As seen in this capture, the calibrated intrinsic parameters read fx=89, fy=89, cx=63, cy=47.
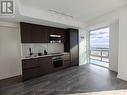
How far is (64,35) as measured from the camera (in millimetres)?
5270

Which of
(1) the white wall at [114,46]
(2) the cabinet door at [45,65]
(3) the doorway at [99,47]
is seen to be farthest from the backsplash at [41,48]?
(1) the white wall at [114,46]

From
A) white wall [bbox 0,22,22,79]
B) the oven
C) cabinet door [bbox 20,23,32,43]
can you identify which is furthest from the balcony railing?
white wall [bbox 0,22,22,79]

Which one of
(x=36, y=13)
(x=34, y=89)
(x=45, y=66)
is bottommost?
(x=34, y=89)

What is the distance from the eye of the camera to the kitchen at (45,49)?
3639mm

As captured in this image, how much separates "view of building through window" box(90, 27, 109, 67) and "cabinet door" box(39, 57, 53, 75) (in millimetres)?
3173

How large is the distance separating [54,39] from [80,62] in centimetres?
237

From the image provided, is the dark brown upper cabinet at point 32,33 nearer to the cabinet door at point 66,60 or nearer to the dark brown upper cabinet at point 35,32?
the dark brown upper cabinet at point 35,32

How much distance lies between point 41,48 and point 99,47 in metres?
3.52

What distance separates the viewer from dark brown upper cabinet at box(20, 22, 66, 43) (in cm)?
367

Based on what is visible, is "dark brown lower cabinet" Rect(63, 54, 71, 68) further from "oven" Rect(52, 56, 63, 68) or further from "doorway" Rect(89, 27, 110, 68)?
"doorway" Rect(89, 27, 110, 68)

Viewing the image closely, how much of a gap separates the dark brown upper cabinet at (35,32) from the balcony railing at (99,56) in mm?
2899

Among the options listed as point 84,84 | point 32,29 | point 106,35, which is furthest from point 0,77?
point 106,35

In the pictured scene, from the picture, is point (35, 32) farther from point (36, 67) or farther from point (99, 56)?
point (99, 56)

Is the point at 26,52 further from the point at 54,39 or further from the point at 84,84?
the point at 84,84
